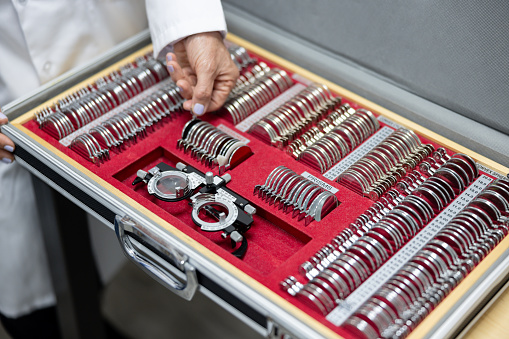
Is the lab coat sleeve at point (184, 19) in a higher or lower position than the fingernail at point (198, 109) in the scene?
higher

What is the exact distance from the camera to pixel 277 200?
4.75 feet

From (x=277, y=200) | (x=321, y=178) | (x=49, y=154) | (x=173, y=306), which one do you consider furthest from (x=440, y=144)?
(x=173, y=306)

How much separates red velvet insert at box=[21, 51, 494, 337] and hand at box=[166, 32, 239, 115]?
0.24 feet

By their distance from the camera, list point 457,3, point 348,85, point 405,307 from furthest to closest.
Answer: point 348,85
point 457,3
point 405,307

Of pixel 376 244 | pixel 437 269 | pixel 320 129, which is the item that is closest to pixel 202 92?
pixel 320 129

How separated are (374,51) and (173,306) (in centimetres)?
156

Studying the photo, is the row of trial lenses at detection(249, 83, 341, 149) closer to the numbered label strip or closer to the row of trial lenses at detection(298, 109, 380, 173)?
the row of trial lenses at detection(298, 109, 380, 173)

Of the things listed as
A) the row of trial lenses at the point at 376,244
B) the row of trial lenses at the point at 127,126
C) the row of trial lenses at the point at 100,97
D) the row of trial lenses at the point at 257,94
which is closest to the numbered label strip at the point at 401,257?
the row of trial lenses at the point at 376,244

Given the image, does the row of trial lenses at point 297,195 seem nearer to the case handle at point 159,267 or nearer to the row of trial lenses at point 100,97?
the case handle at point 159,267

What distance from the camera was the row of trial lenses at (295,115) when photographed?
161cm

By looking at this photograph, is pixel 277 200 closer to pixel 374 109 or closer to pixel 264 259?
pixel 264 259

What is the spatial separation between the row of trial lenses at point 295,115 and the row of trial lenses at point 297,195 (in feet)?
0.51

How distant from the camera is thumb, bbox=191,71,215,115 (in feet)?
5.26

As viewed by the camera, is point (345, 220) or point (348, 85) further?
point (348, 85)
